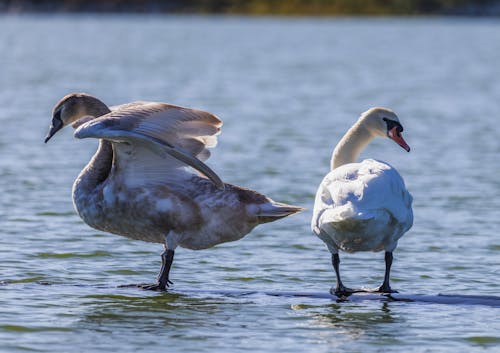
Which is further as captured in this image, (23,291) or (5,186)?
(5,186)

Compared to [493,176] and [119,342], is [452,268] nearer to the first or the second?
[119,342]

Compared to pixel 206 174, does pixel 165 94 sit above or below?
below

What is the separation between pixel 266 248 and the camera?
1216 centimetres

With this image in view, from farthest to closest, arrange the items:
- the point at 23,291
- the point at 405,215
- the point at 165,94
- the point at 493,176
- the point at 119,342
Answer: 1. the point at 165,94
2. the point at 493,176
3. the point at 23,291
4. the point at 405,215
5. the point at 119,342

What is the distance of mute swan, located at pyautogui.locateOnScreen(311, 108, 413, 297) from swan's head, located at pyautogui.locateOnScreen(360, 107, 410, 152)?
2.24 feet

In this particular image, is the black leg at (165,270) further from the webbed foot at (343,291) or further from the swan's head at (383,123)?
the swan's head at (383,123)

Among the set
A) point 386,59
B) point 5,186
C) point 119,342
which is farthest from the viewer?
point 386,59

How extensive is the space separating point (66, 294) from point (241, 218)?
55.7 inches

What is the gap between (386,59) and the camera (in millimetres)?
57344

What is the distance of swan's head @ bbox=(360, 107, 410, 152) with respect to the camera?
10.5m

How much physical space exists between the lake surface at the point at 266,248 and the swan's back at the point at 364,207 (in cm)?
58

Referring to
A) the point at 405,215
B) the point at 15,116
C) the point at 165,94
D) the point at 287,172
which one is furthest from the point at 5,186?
the point at 165,94

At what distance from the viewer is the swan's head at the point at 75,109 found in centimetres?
1073

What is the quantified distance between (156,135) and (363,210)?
1.74 meters
